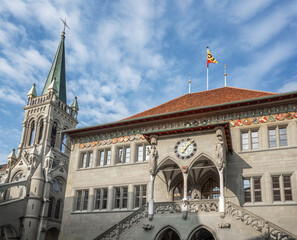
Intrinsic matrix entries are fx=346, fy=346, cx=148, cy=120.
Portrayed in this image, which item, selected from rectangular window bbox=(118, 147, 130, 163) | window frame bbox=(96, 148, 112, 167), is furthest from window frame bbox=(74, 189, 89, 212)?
rectangular window bbox=(118, 147, 130, 163)

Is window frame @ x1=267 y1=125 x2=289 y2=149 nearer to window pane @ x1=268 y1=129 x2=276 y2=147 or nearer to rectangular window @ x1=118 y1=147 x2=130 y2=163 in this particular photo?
window pane @ x1=268 y1=129 x2=276 y2=147

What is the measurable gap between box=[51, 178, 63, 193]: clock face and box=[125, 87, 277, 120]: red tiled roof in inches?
1295

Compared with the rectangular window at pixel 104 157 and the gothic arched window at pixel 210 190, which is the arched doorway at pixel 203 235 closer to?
the gothic arched window at pixel 210 190

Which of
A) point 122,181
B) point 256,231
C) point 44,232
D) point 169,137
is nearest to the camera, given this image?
point 256,231

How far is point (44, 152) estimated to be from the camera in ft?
199

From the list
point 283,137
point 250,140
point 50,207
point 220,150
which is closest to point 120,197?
point 220,150

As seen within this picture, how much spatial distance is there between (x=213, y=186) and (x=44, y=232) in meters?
34.2

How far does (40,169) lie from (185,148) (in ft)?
120

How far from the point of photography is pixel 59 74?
75.4 meters

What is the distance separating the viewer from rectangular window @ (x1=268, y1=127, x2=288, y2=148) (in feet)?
69.5

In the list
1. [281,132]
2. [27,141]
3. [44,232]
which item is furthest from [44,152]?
[281,132]

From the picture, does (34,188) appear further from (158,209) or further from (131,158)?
(158,209)

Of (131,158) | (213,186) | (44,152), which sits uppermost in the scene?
(44,152)

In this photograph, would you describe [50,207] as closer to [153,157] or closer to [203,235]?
[203,235]
